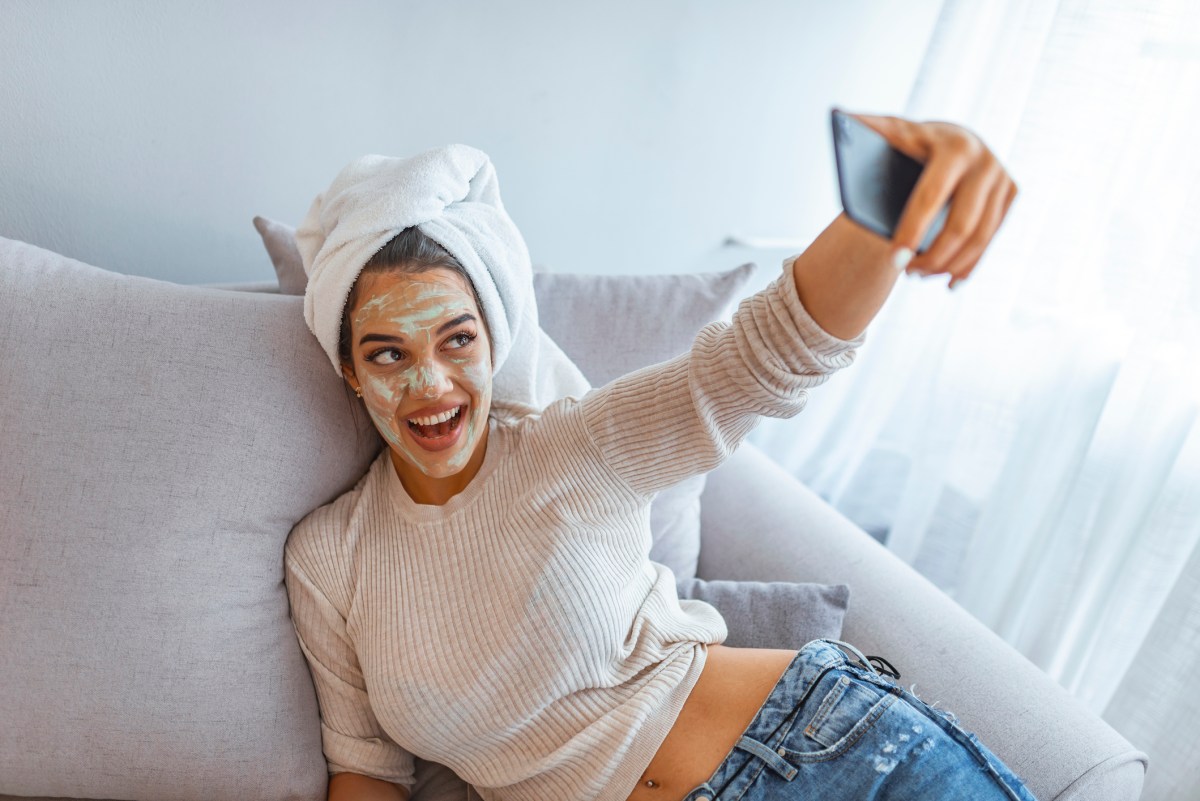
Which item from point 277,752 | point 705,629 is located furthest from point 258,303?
point 705,629

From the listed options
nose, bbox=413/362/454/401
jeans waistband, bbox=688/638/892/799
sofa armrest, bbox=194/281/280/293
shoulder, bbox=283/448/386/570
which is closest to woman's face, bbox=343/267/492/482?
nose, bbox=413/362/454/401

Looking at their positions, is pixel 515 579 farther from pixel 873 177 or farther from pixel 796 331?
pixel 873 177

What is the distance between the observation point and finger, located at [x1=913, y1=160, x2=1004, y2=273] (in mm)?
674

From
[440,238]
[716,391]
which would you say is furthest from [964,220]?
[440,238]

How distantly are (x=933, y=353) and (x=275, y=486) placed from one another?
1.36 metres

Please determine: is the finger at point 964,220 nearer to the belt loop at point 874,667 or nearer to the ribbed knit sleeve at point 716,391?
the ribbed knit sleeve at point 716,391

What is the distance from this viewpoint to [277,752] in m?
1.02

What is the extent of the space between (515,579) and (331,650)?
0.25m

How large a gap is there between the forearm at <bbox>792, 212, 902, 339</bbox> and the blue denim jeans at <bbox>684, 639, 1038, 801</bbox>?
0.40 meters

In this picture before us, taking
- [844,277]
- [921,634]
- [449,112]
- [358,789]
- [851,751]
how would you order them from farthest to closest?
[449,112] < [921,634] < [358,789] < [851,751] < [844,277]

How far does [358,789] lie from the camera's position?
1.06 meters

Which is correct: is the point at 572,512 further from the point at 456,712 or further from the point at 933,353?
the point at 933,353

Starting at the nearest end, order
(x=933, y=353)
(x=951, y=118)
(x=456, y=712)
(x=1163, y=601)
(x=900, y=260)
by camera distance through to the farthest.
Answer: (x=900, y=260) → (x=456, y=712) → (x=1163, y=601) → (x=951, y=118) → (x=933, y=353)

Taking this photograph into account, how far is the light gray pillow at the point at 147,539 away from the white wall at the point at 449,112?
0.34m
